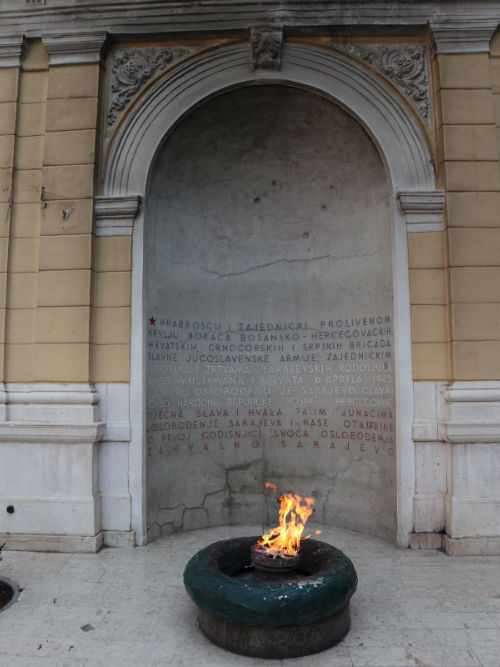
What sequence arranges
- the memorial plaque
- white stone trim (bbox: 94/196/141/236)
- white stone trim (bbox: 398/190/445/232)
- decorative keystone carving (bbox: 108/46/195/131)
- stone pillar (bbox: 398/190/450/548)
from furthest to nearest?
1. the memorial plaque
2. decorative keystone carving (bbox: 108/46/195/131)
3. white stone trim (bbox: 94/196/141/236)
4. white stone trim (bbox: 398/190/445/232)
5. stone pillar (bbox: 398/190/450/548)

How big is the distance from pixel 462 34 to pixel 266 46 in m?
2.22

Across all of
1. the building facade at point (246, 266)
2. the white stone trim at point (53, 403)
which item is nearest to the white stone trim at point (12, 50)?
the building facade at point (246, 266)

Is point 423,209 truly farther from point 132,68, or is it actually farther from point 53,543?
point 53,543

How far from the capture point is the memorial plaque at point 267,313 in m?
6.36

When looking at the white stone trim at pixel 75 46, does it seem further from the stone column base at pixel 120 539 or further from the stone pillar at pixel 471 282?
the stone column base at pixel 120 539

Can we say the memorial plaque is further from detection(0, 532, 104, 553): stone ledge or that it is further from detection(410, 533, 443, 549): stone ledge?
detection(0, 532, 104, 553): stone ledge

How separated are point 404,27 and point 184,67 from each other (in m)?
2.59

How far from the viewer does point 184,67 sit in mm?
6184

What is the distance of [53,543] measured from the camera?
545 centimetres

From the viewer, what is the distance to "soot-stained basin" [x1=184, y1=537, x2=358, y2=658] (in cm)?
333

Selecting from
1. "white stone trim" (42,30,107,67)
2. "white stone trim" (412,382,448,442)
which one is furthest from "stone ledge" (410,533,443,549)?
"white stone trim" (42,30,107,67)

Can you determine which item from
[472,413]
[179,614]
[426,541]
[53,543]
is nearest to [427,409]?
[472,413]

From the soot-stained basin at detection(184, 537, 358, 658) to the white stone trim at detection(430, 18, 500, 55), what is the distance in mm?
5632

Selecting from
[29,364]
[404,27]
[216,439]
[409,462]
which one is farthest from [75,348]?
[404,27]
